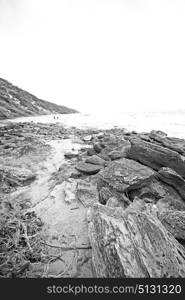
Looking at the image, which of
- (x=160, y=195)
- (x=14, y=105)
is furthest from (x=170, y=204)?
(x=14, y=105)

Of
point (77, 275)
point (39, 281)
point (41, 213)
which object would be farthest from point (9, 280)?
point (41, 213)

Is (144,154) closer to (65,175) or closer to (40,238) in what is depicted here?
(65,175)

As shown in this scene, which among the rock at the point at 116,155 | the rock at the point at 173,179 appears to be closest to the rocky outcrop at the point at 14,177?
the rock at the point at 116,155

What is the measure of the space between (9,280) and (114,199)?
9.38ft

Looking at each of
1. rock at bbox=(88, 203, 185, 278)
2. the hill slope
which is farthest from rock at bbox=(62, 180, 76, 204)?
the hill slope

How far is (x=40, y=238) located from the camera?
155 inches

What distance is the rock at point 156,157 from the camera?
596 cm

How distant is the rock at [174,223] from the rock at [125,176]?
1317 millimetres

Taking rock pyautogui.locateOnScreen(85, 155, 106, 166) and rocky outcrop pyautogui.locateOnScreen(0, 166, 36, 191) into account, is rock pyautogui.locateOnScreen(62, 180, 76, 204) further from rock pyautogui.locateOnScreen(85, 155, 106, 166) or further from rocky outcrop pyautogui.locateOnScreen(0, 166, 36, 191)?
rocky outcrop pyautogui.locateOnScreen(0, 166, 36, 191)

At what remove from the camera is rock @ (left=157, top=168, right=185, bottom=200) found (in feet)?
17.8

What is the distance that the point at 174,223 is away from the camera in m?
3.65

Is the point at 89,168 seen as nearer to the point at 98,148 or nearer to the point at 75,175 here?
the point at 75,175

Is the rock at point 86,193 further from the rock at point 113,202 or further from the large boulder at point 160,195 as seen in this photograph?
the large boulder at point 160,195

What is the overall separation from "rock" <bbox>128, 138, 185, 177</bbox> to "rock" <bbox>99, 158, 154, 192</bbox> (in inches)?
31.2
